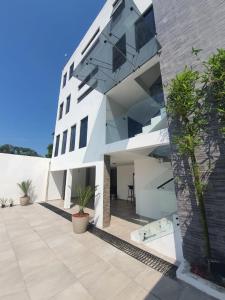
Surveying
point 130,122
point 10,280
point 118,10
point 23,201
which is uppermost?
point 118,10

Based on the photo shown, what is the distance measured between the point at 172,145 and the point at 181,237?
2142 millimetres

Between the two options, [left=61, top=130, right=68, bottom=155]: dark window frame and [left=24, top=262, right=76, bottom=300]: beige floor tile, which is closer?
[left=24, top=262, right=76, bottom=300]: beige floor tile

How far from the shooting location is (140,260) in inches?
138

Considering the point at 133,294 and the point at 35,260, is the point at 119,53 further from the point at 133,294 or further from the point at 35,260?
the point at 35,260

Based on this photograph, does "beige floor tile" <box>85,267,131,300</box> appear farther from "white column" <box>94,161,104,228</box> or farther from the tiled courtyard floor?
"white column" <box>94,161,104,228</box>

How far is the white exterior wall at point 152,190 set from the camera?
5.96m

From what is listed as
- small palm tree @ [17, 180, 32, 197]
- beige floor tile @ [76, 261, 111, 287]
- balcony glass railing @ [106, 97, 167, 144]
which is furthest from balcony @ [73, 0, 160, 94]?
small palm tree @ [17, 180, 32, 197]

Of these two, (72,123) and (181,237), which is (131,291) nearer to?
(181,237)

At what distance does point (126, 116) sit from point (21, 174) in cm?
889

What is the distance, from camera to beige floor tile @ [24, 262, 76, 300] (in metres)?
2.56

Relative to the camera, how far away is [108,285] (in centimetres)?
273

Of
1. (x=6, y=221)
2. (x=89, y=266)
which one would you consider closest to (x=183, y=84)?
(x=89, y=266)

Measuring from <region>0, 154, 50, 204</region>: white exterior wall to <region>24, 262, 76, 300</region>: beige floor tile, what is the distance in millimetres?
8787

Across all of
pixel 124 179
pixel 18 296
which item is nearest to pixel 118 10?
pixel 18 296
